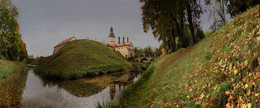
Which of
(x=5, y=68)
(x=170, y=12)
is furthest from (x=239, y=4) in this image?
(x=5, y=68)

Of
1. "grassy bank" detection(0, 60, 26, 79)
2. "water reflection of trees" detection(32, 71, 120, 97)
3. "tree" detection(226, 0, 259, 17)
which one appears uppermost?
"tree" detection(226, 0, 259, 17)

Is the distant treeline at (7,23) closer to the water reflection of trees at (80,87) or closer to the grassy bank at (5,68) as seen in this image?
the grassy bank at (5,68)

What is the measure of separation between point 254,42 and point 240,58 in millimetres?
548

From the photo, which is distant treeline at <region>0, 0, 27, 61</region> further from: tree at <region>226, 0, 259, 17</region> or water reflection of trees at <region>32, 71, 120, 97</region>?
tree at <region>226, 0, 259, 17</region>

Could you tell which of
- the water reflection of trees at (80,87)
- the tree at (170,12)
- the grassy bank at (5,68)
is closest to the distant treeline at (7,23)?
the grassy bank at (5,68)

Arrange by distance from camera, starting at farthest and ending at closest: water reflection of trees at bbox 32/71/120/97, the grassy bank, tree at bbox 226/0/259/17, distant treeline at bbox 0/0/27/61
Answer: distant treeline at bbox 0/0/27/61
the grassy bank
water reflection of trees at bbox 32/71/120/97
tree at bbox 226/0/259/17

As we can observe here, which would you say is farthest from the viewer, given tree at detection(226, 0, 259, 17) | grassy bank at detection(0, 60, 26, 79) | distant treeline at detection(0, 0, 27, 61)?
distant treeline at detection(0, 0, 27, 61)

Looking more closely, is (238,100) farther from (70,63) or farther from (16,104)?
(70,63)

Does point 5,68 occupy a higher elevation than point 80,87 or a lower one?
higher

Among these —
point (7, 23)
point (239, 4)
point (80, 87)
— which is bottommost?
point (80, 87)

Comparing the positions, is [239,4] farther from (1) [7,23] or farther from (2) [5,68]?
(1) [7,23]

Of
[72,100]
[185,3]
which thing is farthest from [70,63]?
[185,3]

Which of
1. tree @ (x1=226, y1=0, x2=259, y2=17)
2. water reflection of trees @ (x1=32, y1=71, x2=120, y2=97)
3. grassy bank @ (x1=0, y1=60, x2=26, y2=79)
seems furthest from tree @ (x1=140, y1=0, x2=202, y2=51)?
grassy bank @ (x1=0, y1=60, x2=26, y2=79)

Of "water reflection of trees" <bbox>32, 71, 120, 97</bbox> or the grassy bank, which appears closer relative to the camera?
"water reflection of trees" <bbox>32, 71, 120, 97</bbox>
